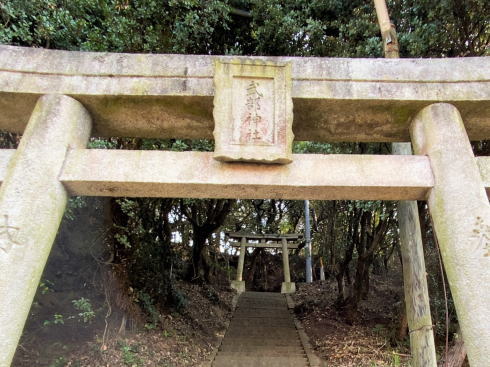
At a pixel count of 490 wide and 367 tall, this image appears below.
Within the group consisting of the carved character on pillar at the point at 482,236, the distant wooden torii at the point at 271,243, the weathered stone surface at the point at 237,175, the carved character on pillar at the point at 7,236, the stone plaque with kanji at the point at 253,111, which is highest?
the distant wooden torii at the point at 271,243

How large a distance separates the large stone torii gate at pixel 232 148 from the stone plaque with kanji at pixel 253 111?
0.7 inches

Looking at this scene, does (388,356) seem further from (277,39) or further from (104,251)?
(277,39)

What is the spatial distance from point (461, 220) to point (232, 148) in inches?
68.3

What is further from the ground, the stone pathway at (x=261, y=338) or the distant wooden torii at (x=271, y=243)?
the distant wooden torii at (x=271, y=243)

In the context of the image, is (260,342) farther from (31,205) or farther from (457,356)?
(31,205)

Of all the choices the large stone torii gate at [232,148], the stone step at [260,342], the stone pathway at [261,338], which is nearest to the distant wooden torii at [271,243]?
→ the stone pathway at [261,338]

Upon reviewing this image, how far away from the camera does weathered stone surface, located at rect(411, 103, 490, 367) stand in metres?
2.48

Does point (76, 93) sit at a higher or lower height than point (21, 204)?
higher

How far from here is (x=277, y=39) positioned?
6.86 m

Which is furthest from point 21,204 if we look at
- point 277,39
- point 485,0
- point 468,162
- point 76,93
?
point 485,0

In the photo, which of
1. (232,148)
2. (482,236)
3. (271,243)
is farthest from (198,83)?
(271,243)

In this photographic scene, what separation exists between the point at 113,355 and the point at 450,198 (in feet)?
18.3

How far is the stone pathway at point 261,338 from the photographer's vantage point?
788cm

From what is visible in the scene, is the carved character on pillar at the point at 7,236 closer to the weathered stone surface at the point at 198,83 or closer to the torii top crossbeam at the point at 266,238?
the weathered stone surface at the point at 198,83
